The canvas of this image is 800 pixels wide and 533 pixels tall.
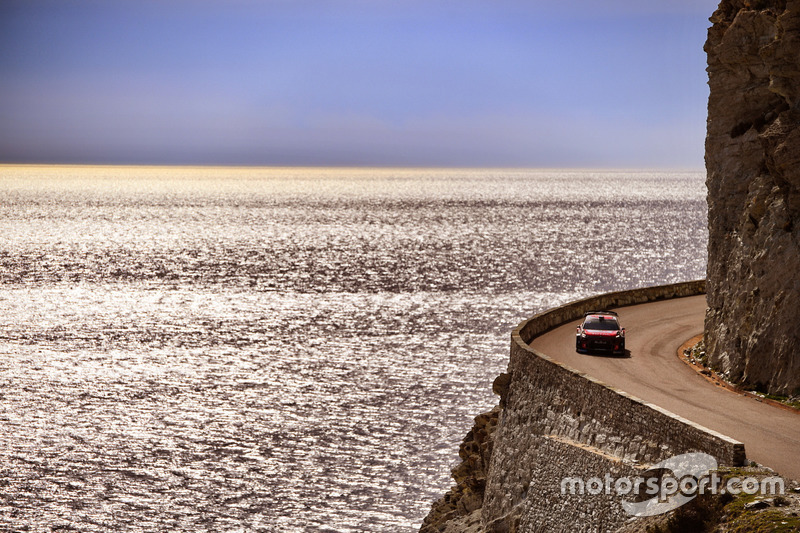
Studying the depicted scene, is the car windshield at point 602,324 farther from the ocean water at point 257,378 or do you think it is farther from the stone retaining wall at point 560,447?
the ocean water at point 257,378

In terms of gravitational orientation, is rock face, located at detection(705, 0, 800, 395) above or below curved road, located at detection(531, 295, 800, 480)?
above

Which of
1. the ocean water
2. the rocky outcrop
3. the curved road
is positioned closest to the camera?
the curved road

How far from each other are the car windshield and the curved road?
3.67 feet

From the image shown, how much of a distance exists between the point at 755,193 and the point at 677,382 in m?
7.90

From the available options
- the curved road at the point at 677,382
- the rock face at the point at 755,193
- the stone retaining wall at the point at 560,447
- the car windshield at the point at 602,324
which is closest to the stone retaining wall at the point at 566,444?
the stone retaining wall at the point at 560,447

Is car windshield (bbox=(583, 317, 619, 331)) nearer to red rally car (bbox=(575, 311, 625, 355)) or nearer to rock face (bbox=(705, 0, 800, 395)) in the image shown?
red rally car (bbox=(575, 311, 625, 355))

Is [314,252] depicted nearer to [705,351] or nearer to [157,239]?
[157,239]

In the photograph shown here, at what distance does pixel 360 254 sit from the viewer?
450ft

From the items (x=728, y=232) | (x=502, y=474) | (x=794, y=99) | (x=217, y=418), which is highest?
(x=794, y=99)

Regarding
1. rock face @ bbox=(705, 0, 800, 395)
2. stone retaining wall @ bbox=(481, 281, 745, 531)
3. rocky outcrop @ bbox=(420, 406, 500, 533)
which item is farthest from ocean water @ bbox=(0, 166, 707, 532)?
rock face @ bbox=(705, 0, 800, 395)

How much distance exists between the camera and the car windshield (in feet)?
109

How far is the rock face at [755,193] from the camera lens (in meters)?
28.1

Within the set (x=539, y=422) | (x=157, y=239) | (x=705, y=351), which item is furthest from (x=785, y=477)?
(x=157, y=239)

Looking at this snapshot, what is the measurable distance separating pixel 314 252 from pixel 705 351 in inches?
4383
